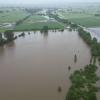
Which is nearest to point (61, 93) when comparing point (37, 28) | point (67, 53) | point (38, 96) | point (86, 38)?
point (38, 96)

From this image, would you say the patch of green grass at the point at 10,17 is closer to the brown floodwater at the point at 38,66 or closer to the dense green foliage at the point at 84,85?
the brown floodwater at the point at 38,66

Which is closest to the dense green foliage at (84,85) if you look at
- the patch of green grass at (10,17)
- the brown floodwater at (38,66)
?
the brown floodwater at (38,66)

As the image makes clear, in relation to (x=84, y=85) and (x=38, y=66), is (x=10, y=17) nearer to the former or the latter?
(x=38, y=66)

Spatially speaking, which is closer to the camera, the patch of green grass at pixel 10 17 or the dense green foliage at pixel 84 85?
the dense green foliage at pixel 84 85

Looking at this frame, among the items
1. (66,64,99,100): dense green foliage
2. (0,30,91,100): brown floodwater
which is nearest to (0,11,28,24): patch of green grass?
(0,30,91,100): brown floodwater

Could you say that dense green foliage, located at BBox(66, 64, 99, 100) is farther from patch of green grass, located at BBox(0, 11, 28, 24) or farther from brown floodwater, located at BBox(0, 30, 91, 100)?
patch of green grass, located at BBox(0, 11, 28, 24)

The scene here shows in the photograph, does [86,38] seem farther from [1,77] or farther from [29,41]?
[1,77]

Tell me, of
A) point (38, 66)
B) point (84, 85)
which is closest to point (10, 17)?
point (38, 66)
